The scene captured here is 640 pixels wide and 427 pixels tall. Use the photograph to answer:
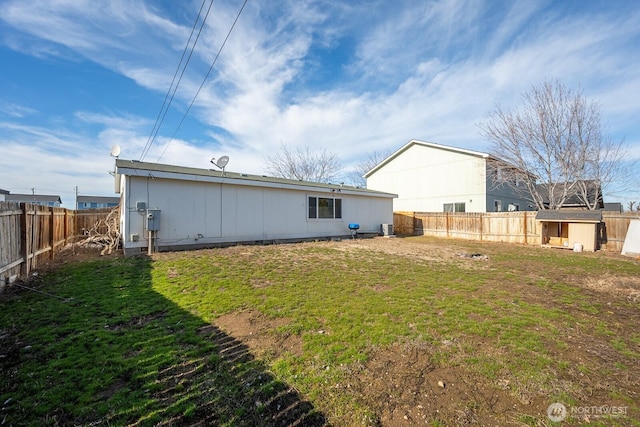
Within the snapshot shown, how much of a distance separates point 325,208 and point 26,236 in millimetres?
10301

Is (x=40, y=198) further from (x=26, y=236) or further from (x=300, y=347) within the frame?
(x=300, y=347)

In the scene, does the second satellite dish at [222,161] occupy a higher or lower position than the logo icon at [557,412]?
higher

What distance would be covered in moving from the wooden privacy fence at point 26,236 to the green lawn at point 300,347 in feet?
1.77

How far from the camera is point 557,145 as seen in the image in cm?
1485

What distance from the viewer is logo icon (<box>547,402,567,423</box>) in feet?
6.80

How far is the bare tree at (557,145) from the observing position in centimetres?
1434

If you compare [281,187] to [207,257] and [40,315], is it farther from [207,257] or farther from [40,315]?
[40,315]

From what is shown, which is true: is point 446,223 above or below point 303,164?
below

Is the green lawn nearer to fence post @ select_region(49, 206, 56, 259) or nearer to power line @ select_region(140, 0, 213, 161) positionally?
fence post @ select_region(49, 206, 56, 259)

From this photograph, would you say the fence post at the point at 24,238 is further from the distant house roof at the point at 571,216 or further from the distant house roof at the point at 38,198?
the distant house roof at the point at 38,198

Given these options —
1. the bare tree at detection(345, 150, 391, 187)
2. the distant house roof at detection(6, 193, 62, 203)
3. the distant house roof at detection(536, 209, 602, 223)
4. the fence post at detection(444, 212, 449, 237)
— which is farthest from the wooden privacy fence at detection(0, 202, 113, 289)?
the distant house roof at detection(6, 193, 62, 203)

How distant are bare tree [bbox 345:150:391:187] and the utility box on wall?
91.2ft

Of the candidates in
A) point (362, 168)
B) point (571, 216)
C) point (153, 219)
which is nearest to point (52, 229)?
point (153, 219)

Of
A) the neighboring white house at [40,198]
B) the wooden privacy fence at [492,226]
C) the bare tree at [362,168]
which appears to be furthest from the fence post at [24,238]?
the neighboring white house at [40,198]
